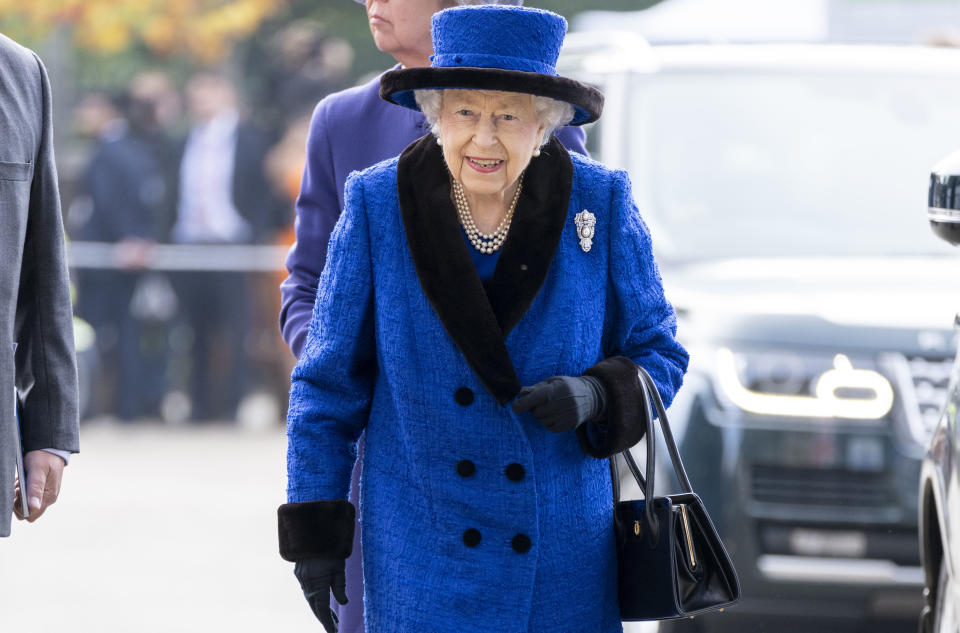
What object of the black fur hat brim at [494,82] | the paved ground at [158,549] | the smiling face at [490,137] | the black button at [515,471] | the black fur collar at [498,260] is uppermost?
the black fur hat brim at [494,82]

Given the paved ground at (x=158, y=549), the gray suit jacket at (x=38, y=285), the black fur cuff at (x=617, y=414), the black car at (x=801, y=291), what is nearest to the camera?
the black fur cuff at (x=617, y=414)

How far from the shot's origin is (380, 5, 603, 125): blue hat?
9.71 feet

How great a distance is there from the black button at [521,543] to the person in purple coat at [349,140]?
664 mm

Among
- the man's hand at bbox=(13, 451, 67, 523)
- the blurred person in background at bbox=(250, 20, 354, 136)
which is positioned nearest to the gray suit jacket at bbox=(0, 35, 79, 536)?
the man's hand at bbox=(13, 451, 67, 523)

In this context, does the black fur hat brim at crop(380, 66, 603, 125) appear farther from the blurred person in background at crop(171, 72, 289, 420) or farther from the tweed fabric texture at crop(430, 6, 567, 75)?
the blurred person in background at crop(171, 72, 289, 420)

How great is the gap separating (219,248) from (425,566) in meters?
8.21

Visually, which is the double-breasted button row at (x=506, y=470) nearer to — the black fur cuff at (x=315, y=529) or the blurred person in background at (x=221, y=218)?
the black fur cuff at (x=315, y=529)

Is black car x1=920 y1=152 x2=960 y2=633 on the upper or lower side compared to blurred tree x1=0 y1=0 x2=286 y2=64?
lower

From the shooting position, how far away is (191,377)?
1122 cm

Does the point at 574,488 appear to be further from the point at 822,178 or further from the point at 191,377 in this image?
the point at 191,377

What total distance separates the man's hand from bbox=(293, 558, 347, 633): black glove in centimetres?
60

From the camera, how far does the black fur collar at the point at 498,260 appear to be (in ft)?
9.84

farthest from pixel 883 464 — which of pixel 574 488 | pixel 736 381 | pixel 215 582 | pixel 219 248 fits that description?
pixel 219 248

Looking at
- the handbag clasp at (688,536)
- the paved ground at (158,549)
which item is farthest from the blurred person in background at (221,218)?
the handbag clasp at (688,536)
